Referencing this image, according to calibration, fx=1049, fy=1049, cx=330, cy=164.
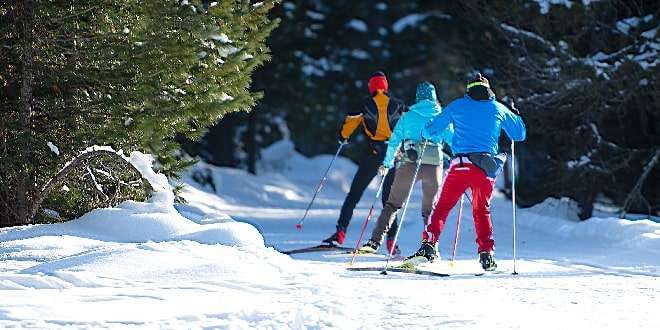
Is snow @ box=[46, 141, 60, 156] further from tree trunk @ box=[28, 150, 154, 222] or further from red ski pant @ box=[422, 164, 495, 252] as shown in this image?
red ski pant @ box=[422, 164, 495, 252]

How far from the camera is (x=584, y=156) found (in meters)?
18.5

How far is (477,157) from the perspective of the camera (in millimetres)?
10195

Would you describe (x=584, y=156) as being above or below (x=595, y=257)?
above

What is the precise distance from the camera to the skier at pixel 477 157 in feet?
33.4

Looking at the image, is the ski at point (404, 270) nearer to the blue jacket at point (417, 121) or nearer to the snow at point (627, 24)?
the blue jacket at point (417, 121)

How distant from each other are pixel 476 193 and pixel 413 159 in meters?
1.77

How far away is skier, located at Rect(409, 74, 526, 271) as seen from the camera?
10.2 meters

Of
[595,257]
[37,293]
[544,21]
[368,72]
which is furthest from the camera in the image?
[368,72]

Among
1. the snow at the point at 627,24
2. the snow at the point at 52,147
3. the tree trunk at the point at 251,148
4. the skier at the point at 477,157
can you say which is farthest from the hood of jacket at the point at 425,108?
the tree trunk at the point at 251,148

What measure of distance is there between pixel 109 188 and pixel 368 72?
3005 centimetres

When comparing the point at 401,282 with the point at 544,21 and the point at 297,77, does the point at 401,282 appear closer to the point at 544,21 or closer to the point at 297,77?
the point at 544,21

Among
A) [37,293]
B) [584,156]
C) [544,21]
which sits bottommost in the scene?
[37,293]

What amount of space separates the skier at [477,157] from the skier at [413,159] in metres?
1.21

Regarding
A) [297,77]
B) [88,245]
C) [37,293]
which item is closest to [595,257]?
[88,245]
